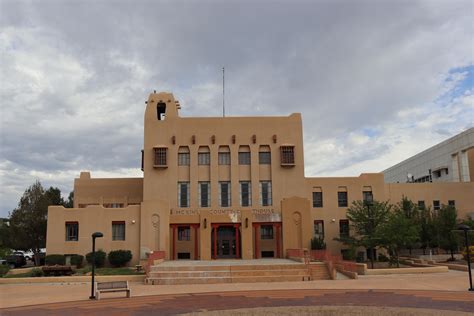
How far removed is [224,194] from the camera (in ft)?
153

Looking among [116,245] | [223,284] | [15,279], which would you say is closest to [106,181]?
[116,245]

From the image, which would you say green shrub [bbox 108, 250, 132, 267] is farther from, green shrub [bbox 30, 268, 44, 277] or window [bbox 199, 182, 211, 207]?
window [bbox 199, 182, 211, 207]

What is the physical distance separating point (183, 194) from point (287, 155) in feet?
35.5

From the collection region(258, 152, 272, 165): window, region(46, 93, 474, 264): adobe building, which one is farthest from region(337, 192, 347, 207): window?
region(258, 152, 272, 165): window

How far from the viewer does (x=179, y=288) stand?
25328 mm

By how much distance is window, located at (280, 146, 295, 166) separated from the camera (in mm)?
46375

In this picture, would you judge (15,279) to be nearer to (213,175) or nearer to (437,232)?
(213,175)

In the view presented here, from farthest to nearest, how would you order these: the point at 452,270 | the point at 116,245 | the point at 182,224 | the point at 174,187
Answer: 1. the point at 174,187
2. the point at 182,224
3. the point at 116,245
4. the point at 452,270

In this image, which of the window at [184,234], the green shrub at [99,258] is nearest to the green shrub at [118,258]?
the green shrub at [99,258]

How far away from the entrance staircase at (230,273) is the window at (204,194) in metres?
16.3

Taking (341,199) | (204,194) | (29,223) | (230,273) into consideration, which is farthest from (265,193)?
(29,223)

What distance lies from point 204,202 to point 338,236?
13.7 meters

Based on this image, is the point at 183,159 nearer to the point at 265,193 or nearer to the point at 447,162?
Answer: the point at 265,193

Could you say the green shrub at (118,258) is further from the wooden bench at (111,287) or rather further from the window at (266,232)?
the wooden bench at (111,287)
